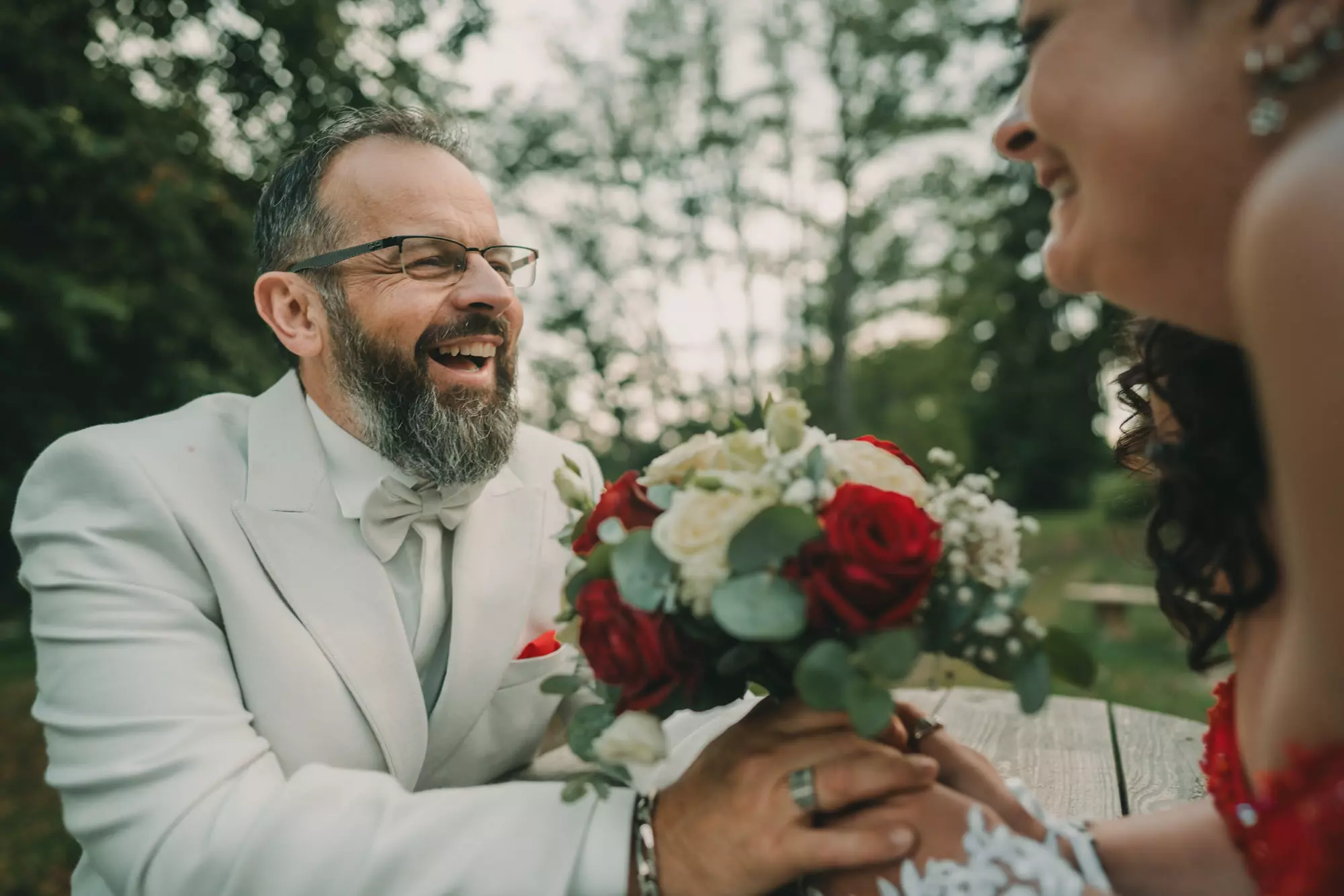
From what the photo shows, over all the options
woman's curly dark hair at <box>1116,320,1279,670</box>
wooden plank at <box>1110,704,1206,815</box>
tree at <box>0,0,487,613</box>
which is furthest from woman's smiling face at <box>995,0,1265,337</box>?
tree at <box>0,0,487,613</box>

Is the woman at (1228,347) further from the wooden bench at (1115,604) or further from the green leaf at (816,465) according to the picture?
the wooden bench at (1115,604)

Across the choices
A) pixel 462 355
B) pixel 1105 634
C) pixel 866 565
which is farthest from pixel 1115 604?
pixel 866 565

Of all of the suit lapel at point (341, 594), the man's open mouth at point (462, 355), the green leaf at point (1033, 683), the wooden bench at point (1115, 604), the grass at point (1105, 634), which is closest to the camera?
the green leaf at point (1033, 683)

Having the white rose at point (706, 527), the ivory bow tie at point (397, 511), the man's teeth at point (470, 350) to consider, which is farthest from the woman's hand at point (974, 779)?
the man's teeth at point (470, 350)

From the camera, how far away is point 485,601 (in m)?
2.45

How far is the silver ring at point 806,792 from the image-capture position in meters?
1.55

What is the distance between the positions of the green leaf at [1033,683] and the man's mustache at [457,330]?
69.0 inches

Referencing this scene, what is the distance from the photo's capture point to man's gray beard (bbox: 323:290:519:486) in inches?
99.2

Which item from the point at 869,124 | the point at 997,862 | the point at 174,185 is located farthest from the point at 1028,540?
the point at 997,862

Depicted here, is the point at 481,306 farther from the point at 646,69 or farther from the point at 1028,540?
the point at 646,69

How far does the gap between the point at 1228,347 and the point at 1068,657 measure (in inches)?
24.3

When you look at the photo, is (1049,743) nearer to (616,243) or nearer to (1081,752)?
(1081,752)

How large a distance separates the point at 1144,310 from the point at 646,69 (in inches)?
694

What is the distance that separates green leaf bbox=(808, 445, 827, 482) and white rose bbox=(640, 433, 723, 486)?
19 centimetres
